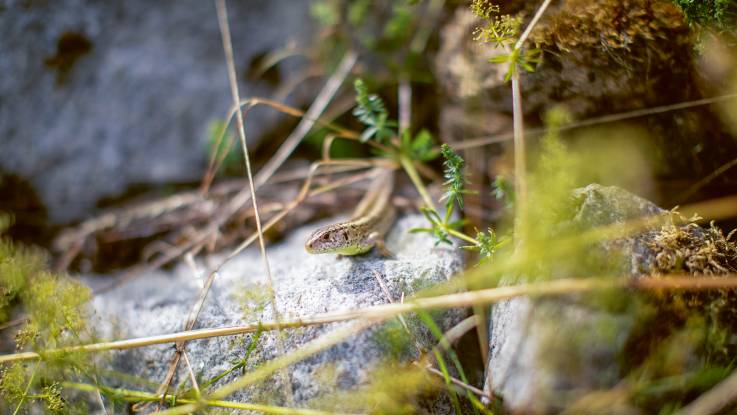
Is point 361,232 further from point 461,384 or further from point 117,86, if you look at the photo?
point 117,86

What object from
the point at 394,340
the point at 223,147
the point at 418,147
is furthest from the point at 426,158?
the point at 223,147

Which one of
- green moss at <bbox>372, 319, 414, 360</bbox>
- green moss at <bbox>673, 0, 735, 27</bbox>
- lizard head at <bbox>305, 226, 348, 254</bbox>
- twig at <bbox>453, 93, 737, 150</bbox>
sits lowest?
green moss at <bbox>372, 319, 414, 360</bbox>

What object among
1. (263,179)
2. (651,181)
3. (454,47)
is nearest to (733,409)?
(651,181)

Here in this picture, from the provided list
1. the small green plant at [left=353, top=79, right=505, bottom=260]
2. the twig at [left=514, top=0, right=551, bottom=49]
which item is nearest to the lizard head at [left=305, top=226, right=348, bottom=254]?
the small green plant at [left=353, top=79, right=505, bottom=260]

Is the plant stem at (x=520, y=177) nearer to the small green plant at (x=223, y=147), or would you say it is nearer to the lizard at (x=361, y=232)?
the lizard at (x=361, y=232)

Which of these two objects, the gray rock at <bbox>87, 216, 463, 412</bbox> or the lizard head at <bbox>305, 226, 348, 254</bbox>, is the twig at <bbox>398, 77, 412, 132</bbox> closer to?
the gray rock at <bbox>87, 216, 463, 412</bbox>

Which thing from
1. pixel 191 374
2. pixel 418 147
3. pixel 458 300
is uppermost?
pixel 418 147

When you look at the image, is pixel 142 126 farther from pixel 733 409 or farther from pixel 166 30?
pixel 733 409
